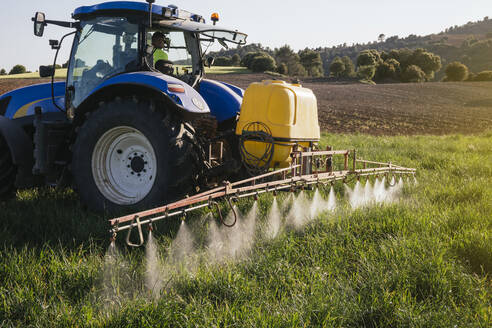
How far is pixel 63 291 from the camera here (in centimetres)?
247

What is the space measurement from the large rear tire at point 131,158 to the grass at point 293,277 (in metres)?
0.31

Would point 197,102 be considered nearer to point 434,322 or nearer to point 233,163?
point 233,163

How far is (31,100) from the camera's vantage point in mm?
4996

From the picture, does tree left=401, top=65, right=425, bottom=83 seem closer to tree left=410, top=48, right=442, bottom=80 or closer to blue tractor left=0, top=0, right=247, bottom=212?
tree left=410, top=48, right=442, bottom=80

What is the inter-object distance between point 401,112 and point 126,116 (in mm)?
20536

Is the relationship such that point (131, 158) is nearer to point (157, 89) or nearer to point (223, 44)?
point (157, 89)

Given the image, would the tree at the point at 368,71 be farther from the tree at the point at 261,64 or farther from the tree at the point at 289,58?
the tree at the point at 261,64

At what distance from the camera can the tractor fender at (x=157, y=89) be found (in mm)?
3676

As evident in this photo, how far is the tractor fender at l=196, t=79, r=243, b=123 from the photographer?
15.8 ft

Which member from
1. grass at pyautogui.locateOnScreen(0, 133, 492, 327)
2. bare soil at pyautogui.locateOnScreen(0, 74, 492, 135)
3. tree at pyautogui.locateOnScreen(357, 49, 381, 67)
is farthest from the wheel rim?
tree at pyautogui.locateOnScreen(357, 49, 381, 67)

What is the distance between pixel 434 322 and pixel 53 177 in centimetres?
368

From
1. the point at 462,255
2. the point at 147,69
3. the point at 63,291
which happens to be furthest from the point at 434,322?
the point at 147,69

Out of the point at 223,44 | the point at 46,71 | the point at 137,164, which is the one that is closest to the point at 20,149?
the point at 46,71

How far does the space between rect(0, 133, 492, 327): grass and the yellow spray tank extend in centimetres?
79
